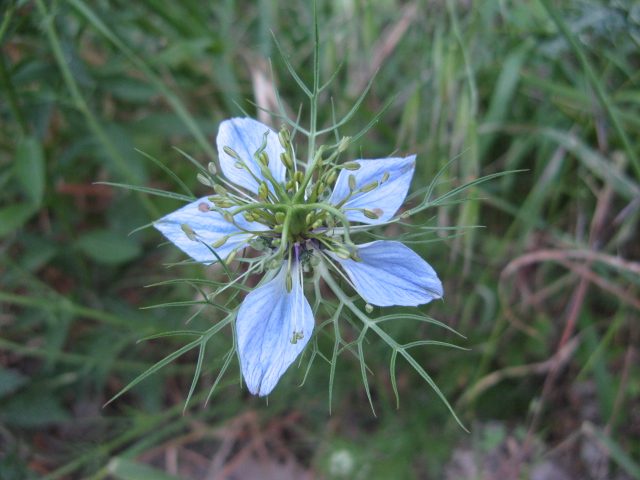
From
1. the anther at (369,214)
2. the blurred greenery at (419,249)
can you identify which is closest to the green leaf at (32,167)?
the blurred greenery at (419,249)

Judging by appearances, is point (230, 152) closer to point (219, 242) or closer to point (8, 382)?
point (219, 242)

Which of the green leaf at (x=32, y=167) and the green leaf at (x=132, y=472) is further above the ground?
the green leaf at (x=32, y=167)

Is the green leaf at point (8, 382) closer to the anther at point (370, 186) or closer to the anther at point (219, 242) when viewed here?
the anther at point (219, 242)

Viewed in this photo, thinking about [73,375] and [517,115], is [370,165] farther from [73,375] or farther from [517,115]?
[73,375]

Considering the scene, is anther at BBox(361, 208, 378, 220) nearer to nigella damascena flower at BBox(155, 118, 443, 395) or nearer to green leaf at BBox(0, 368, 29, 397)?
nigella damascena flower at BBox(155, 118, 443, 395)

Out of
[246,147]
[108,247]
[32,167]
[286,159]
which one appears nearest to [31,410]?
[108,247]

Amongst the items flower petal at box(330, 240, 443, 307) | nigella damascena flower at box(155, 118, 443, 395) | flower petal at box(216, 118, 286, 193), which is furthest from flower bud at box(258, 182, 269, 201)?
flower petal at box(330, 240, 443, 307)

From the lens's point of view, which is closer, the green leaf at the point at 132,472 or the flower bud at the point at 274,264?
the flower bud at the point at 274,264
